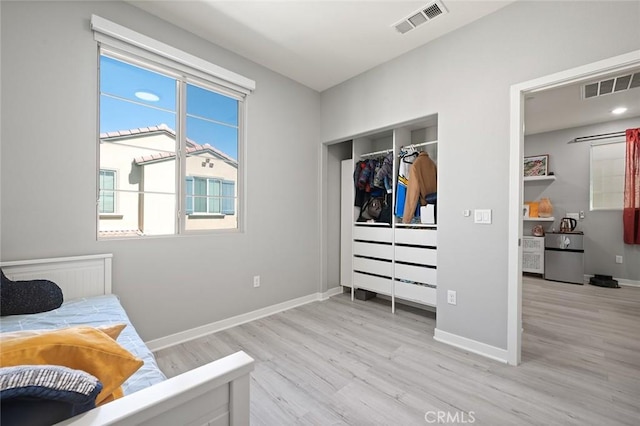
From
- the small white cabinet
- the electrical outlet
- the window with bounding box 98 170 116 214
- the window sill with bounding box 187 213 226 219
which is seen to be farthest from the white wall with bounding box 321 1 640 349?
the small white cabinet

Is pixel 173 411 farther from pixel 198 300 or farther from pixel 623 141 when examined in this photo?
pixel 623 141

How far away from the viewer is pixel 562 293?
3789mm

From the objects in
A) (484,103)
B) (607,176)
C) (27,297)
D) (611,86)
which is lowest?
(27,297)

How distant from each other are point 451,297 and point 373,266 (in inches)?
40.8

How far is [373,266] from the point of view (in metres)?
3.25

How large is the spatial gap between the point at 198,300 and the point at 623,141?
643 cm

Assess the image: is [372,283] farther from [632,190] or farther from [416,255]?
[632,190]

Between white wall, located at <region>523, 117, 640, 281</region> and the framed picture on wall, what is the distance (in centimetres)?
8

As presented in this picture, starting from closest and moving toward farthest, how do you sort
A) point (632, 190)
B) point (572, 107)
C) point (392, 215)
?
1. point (392, 215)
2. point (572, 107)
3. point (632, 190)

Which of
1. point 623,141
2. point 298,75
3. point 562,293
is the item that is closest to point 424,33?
point 298,75

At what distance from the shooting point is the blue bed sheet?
99cm

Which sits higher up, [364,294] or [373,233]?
[373,233]

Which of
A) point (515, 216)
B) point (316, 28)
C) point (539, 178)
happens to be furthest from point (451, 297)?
point (539, 178)

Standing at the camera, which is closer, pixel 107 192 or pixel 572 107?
pixel 107 192
